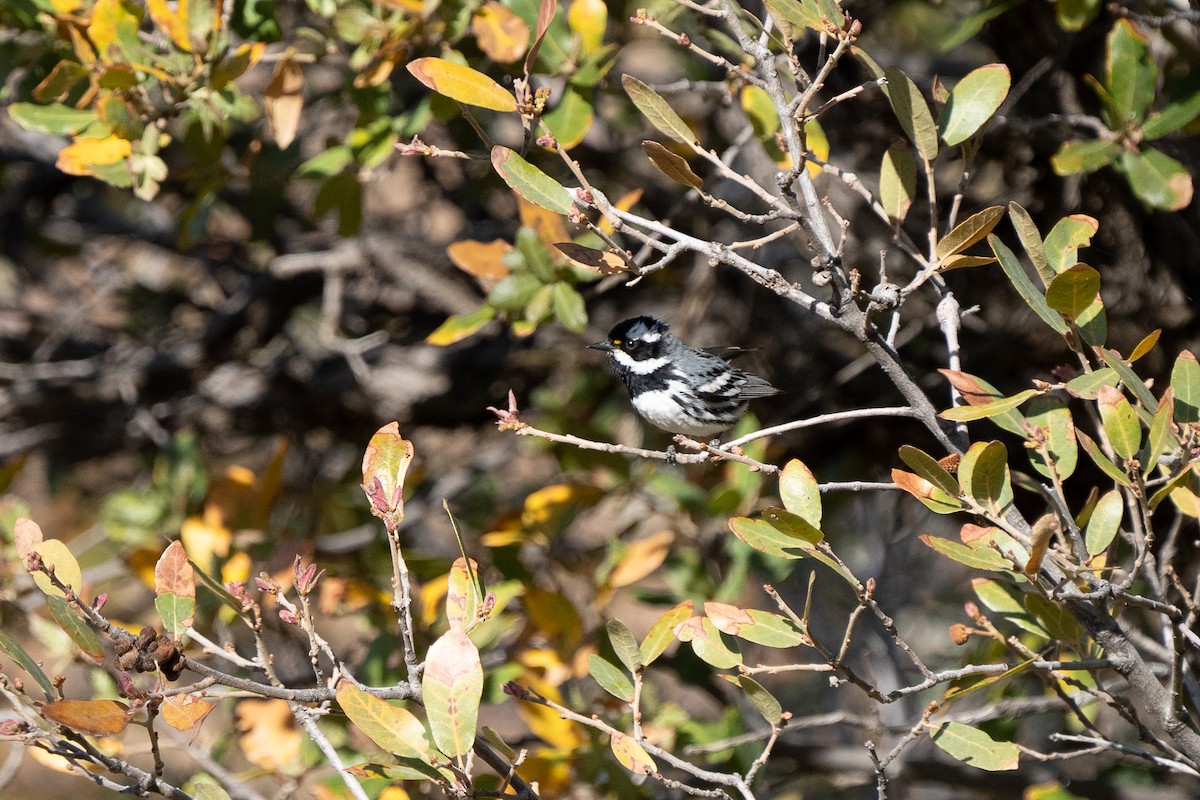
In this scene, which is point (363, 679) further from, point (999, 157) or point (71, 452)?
point (999, 157)

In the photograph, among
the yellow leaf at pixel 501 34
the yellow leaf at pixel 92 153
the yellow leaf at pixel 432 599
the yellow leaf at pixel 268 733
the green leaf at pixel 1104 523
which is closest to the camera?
the green leaf at pixel 1104 523

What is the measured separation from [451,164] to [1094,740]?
3209 mm

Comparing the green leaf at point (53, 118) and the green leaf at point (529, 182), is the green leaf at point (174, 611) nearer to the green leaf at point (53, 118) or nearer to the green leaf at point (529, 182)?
the green leaf at point (529, 182)

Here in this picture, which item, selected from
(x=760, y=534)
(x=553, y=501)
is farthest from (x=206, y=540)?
(x=760, y=534)

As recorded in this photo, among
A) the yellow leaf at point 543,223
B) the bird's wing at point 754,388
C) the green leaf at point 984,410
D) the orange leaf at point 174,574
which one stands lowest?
the bird's wing at point 754,388

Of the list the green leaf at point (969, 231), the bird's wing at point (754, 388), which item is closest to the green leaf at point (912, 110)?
the green leaf at point (969, 231)

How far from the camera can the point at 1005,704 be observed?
268 centimetres

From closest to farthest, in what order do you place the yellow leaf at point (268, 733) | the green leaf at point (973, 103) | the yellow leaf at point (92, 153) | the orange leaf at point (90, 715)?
1. the orange leaf at point (90, 715)
2. the green leaf at point (973, 103)
3. the yellow leaf at point (92, 153)
4. the yellow leaf at point (268, 733)

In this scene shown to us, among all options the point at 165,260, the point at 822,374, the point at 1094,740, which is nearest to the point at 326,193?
the point at 822,374

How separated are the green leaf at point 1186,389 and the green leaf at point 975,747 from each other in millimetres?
637

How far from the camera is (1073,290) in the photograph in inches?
71.2

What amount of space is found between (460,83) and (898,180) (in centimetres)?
88

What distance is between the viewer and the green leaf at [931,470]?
5.92 ft

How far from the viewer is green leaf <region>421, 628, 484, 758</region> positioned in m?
1.74
